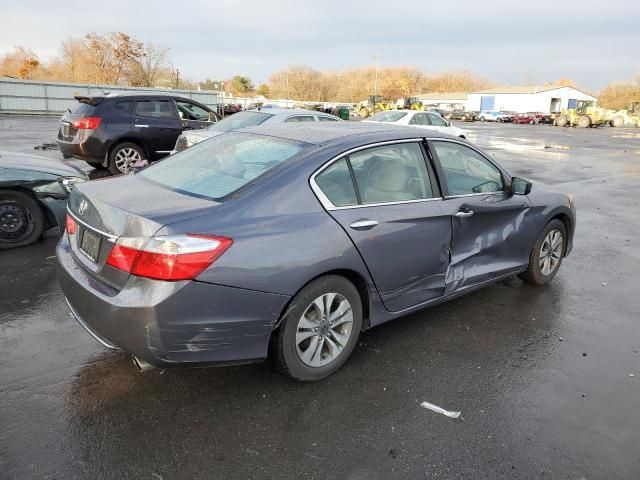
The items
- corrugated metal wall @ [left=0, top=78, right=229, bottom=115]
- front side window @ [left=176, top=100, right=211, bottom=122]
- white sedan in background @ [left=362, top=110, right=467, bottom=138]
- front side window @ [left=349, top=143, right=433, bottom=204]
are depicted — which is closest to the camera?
front side window @ [left=349, top=143, right=433, bottom=204]

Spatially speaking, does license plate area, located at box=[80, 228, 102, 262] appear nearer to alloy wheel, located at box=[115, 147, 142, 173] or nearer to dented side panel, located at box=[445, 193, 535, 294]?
dented side panel, located at box=[445, 193, 535, 294]

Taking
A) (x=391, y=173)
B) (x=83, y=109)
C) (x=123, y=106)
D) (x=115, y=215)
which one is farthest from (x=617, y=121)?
(x=115, y=215)

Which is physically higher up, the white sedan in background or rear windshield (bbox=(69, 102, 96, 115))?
the white sedan in background

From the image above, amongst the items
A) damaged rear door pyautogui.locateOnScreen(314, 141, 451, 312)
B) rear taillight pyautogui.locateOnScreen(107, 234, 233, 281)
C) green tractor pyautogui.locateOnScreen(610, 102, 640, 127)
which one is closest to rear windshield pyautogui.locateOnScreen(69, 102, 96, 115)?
damaged rear door pyautogui.locateOnScreen(314, 141, 451, 312)

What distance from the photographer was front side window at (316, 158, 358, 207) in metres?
3.13

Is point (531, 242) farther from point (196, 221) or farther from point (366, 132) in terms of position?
point (196, 221)

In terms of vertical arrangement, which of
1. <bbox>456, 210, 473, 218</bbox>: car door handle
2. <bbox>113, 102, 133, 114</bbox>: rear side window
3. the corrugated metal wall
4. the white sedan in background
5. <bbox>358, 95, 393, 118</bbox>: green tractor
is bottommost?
<bbox>456, 210, 473, 218</bbox>: car door handle

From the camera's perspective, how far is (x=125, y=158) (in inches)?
387

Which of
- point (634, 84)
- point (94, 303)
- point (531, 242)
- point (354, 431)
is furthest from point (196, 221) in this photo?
point (634, 84)

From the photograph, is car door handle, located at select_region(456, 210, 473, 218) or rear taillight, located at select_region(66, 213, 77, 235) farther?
car door handle, located at select_region(456, 210, 473, 218)

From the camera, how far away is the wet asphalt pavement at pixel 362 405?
2.51 metres

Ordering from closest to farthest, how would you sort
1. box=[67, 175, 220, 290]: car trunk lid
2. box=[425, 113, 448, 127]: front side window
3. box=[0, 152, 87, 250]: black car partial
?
box=[67, 175, 220, 290]: car trunk lid
box=[0, 152, 87, 250]: black car partial
box=[425, 113, 448, 127]: front side window

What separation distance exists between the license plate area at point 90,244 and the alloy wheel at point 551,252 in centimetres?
396

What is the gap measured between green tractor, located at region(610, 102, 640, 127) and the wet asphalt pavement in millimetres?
55740
